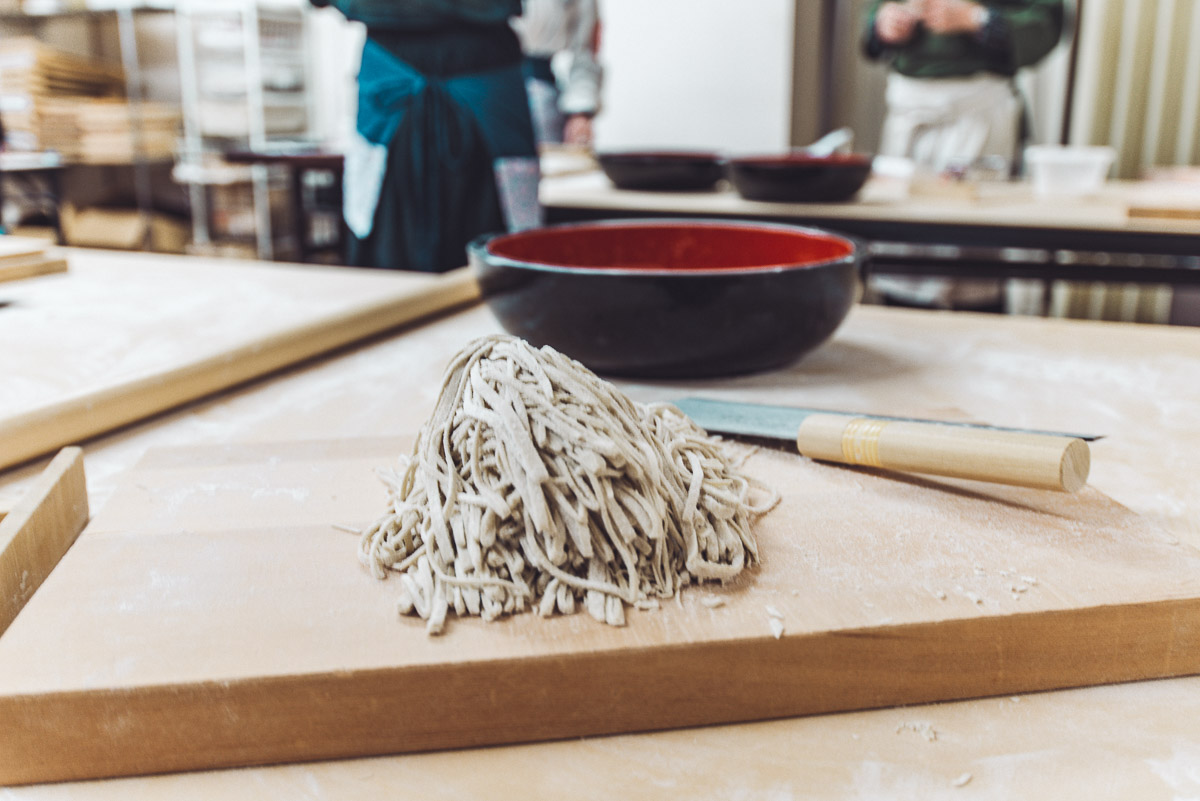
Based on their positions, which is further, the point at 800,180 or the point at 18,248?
the point at 800,180

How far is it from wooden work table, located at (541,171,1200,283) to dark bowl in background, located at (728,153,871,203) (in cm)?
2

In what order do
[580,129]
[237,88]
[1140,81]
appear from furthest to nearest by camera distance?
[237,88] → [1140,81] → [580,129]

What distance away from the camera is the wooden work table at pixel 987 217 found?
6.04ft

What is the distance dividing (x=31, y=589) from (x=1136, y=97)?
4.67 meters

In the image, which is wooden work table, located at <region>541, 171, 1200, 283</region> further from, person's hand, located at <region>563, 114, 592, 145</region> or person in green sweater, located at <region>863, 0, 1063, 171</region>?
person's hand, located at <region>563, 114, 592, 145</region>

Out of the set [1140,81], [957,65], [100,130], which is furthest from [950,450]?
[100,130]

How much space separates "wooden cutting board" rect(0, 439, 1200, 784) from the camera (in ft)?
1.39

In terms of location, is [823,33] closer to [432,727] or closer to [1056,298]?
[1056,298]

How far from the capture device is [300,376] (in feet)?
3.15

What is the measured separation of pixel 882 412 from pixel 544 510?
443mm

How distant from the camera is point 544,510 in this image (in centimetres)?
48

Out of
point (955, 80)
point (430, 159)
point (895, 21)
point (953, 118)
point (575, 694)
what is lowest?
point (575, 694)

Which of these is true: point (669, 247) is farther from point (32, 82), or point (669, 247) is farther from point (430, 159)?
point (32, 82)

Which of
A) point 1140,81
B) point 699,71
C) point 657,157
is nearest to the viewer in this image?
point 657,157
